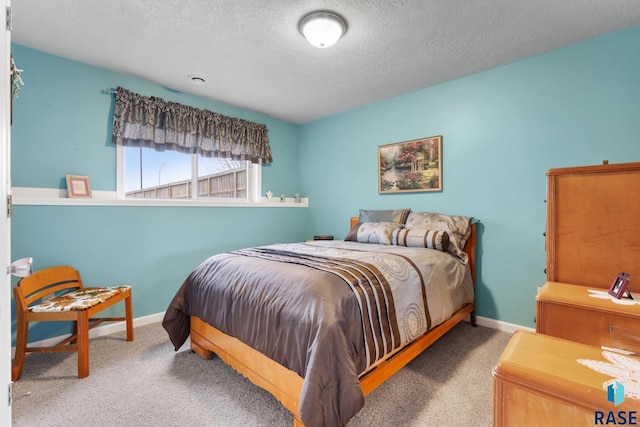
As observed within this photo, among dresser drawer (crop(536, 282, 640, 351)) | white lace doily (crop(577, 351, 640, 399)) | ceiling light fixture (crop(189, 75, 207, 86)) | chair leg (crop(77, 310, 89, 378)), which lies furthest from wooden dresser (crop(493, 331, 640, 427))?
ceiling light fixture (crop(189, 75, 207, 86))

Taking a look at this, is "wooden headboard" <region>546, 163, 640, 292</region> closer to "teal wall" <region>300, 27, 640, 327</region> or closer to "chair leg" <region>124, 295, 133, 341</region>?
"teal wall" <region>300, 27, 640, 327</region>

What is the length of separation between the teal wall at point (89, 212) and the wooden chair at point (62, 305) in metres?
0.17

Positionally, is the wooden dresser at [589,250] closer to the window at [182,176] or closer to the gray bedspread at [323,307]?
the gray bedspread at [323,307]

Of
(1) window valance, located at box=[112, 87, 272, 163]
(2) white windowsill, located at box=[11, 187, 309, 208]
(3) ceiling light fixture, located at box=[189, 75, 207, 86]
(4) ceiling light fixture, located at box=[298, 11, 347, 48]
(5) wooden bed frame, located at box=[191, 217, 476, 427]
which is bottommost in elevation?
(5) wooden bed frame, located at box=[191, 217, 476, 427]

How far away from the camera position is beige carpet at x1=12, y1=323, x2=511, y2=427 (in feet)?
4.89

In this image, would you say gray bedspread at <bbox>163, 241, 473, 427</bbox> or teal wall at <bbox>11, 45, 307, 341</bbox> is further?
teal wall at <bbox>11, 45, 307, 341</bbox>

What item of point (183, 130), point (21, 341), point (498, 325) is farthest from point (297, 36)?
point (498, 325)

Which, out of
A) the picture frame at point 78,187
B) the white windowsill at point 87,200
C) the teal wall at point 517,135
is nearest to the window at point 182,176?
the white windowsill at point 87,200

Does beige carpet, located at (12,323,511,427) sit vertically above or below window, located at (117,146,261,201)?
below

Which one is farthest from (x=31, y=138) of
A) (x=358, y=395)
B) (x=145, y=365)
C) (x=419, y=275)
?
(x=419, y=275)

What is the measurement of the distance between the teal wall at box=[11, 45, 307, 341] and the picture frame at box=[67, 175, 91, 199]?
0.07 m

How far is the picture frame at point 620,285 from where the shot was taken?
1077mm

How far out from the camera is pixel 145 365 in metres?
2.01

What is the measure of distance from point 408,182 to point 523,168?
3.47ft
